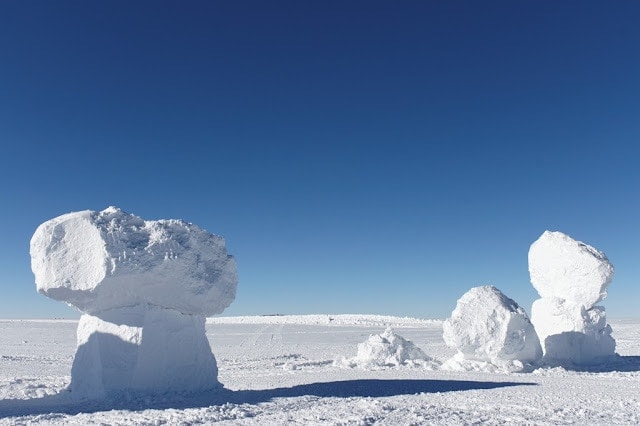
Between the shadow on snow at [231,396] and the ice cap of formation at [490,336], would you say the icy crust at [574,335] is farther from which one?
the shadow on snow at [231,396]

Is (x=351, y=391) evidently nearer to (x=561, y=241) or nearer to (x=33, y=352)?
(x=561, y=241)

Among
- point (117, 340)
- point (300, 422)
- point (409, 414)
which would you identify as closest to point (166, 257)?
point (117, 340)

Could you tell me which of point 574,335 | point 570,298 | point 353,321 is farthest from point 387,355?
point 353,321

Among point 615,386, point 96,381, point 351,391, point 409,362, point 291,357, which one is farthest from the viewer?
point 291,357

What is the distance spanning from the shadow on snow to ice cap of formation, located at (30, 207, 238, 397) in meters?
0.57

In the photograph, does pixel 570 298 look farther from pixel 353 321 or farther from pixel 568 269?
pixel 353 321

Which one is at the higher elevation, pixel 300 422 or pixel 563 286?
pixel 563 286

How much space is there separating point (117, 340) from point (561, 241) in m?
20.3

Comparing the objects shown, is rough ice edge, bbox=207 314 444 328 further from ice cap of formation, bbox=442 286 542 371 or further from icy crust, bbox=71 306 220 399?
icy crust, bbox=71 306 220 399

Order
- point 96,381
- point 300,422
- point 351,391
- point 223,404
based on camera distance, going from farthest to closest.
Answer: point 351,391 < point 96,381 < point 223,404 < point 300,422

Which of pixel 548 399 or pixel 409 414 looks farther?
pixel 548 399

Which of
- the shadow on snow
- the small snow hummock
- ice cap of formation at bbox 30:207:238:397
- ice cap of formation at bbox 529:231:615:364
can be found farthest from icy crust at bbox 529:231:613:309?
ice cap of formation at bbox 30:207:238:397

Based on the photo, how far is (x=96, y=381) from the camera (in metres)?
14.2

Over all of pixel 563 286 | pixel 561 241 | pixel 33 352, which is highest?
pixel 561 241
